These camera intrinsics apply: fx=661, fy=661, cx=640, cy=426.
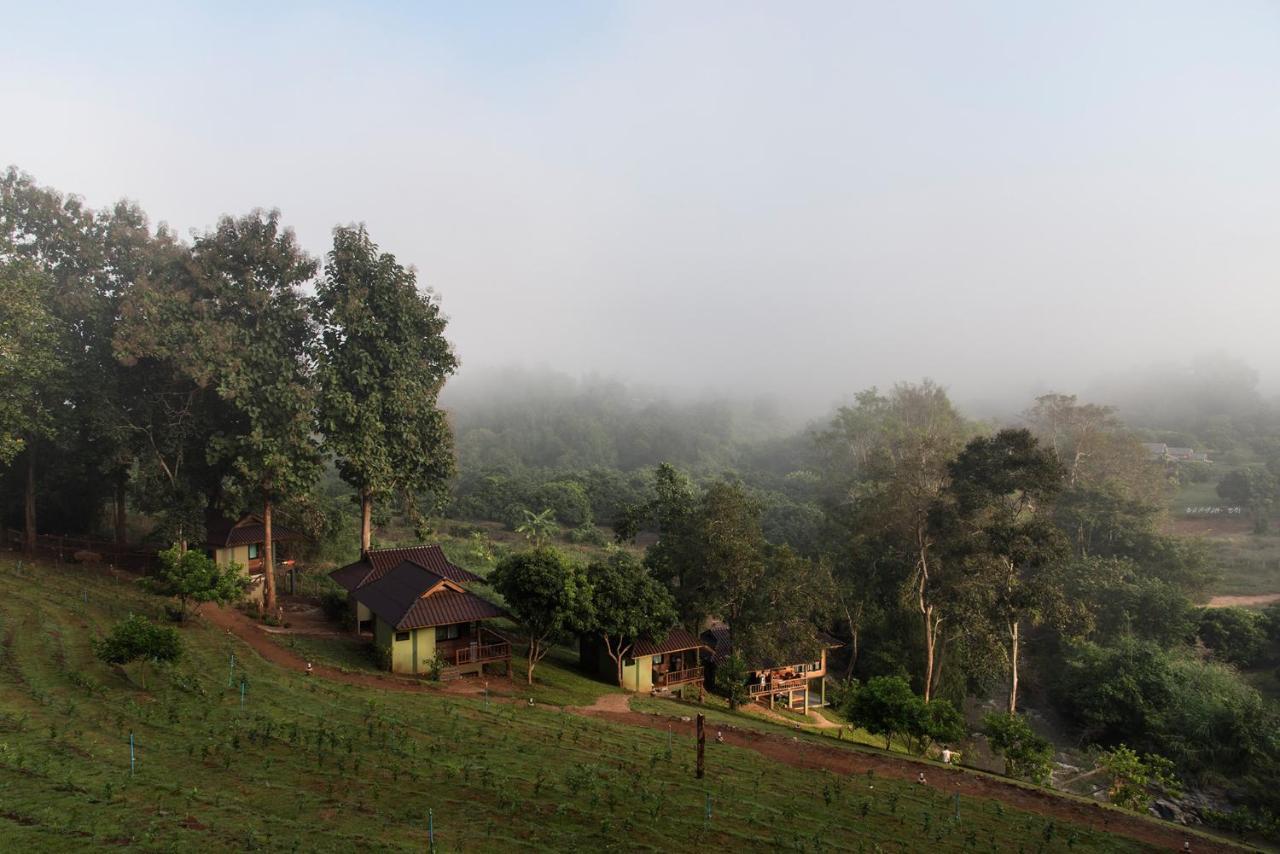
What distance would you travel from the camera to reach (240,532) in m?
33.6

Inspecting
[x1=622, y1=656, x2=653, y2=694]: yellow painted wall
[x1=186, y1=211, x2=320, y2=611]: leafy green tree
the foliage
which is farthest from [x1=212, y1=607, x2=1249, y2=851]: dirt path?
[x1=186, y1=211, x2=320, y2=611]: leafy green tree

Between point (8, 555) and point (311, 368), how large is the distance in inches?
653

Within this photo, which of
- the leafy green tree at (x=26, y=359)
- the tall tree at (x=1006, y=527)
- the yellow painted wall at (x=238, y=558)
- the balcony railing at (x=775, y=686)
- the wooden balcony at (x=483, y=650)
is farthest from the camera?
the yellow painted wall at (x=238, y=558)

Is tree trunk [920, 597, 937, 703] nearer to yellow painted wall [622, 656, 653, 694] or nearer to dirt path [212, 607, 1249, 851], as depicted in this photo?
dirt path [212, 607, 1249, 851]

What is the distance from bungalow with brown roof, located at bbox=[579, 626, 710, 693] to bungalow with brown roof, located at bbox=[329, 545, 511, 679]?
4.90 meters

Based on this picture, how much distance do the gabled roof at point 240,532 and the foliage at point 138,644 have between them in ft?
48.8

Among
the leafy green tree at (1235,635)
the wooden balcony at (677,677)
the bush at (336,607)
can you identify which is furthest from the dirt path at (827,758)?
the leafy green tree at (1235,635)

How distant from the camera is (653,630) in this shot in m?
27.5

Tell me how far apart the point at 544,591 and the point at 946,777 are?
14675 mm

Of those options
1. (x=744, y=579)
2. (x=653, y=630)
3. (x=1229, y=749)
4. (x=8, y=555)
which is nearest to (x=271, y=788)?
(x=653, y=630)

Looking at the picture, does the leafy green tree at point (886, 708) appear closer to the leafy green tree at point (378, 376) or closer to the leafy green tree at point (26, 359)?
the leafy green tree at point (378, 376)

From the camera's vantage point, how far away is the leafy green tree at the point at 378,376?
2927 centimetres

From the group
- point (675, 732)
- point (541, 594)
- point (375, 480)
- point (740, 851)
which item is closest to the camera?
point (740, 851)

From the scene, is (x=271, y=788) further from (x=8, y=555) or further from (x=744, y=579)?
(x=8, y=555)
